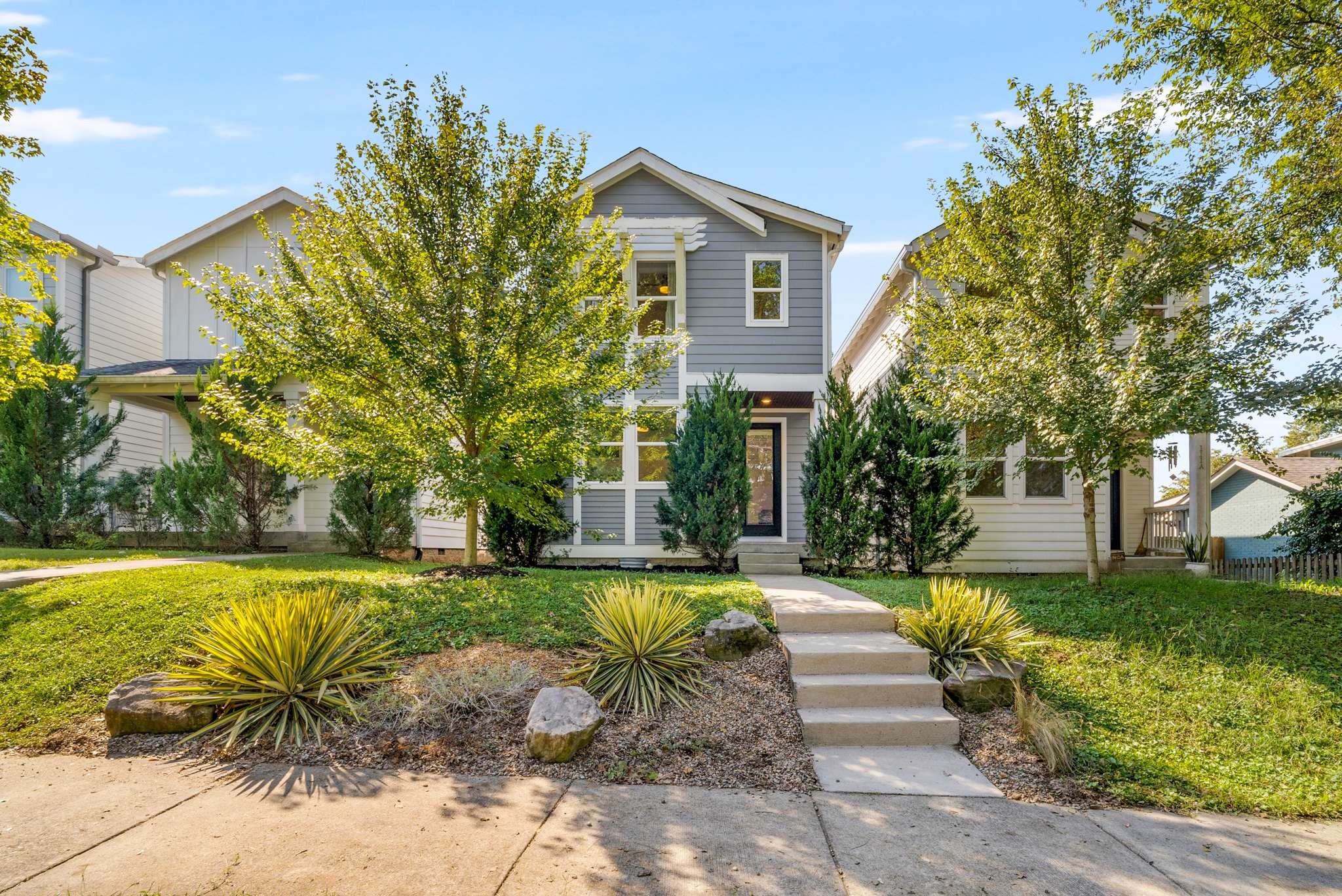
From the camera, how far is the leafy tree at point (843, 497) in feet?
33.6

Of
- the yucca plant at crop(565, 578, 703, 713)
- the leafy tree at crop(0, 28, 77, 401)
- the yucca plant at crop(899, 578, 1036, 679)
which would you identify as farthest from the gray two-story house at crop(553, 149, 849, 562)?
the leafy tree at crop(0, 28, 77, 401)

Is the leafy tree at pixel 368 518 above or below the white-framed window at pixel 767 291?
below

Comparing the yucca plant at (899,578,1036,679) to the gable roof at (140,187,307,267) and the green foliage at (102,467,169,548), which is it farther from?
the gable roof at (140,187,307,267)

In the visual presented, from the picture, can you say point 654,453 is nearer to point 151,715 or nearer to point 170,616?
point 170,616

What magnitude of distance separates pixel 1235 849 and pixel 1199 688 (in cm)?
234

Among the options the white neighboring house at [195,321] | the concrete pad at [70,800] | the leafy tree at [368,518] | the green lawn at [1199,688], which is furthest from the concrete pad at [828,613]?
the white neighboring house at [195,321]

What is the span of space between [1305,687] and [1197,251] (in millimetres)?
5221

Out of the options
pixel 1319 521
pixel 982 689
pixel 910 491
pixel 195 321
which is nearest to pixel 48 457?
pixel 195 321

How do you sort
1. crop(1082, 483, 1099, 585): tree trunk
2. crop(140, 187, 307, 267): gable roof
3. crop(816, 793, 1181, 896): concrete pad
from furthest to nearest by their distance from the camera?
1. crop(140, 187, 307, 267): gable roof
2. crop(1082, 483, 1099, 585): tree trunk
3. crop(816, 793, 1181, 896): concrete pad

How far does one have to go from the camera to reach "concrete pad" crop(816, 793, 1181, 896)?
3.04 meters

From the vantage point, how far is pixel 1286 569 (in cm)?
1087

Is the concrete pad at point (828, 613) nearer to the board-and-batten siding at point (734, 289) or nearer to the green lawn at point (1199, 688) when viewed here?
the green lawn at point (1199, 688)

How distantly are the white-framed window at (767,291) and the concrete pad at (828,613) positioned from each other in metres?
5.87

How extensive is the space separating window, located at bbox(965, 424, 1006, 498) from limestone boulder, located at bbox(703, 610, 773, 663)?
4.91 m
